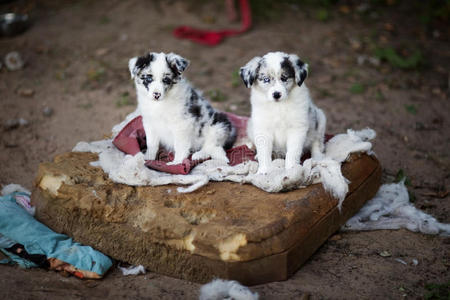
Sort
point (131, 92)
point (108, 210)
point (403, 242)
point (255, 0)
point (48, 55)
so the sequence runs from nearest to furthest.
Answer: point (108, 210), point (403, 242), point (131, 92), point (48, 55), point (255, 0)

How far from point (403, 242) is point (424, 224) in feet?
1.04

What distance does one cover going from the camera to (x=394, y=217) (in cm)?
472

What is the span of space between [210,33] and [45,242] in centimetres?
598

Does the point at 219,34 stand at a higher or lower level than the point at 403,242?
higher

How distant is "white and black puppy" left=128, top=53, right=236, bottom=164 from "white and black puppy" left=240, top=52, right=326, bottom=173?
1.64ft

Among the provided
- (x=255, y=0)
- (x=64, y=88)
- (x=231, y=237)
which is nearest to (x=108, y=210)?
(x=231, y=237)

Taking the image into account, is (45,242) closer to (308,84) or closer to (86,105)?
(86,105)

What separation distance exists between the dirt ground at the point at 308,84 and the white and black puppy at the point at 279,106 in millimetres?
1019

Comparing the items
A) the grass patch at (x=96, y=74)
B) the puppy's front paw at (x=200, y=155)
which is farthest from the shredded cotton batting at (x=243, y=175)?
the grass patch at (x=96, y=74)

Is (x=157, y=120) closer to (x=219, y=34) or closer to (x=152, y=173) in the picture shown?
(x=152, y=173)

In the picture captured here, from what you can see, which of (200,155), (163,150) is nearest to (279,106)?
(200,155)

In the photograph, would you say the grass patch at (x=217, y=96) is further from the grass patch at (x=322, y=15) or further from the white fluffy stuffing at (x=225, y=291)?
the white fluffy stuffing at (x=225, y=291)

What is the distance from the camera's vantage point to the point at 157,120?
15.2ft

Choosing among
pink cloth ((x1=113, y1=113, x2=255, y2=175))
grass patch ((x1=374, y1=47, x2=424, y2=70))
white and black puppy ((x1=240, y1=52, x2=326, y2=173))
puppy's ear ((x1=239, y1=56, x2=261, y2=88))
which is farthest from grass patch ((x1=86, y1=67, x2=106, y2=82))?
grass patch ((x1=374, y1=47, x2=424, y2=70))
